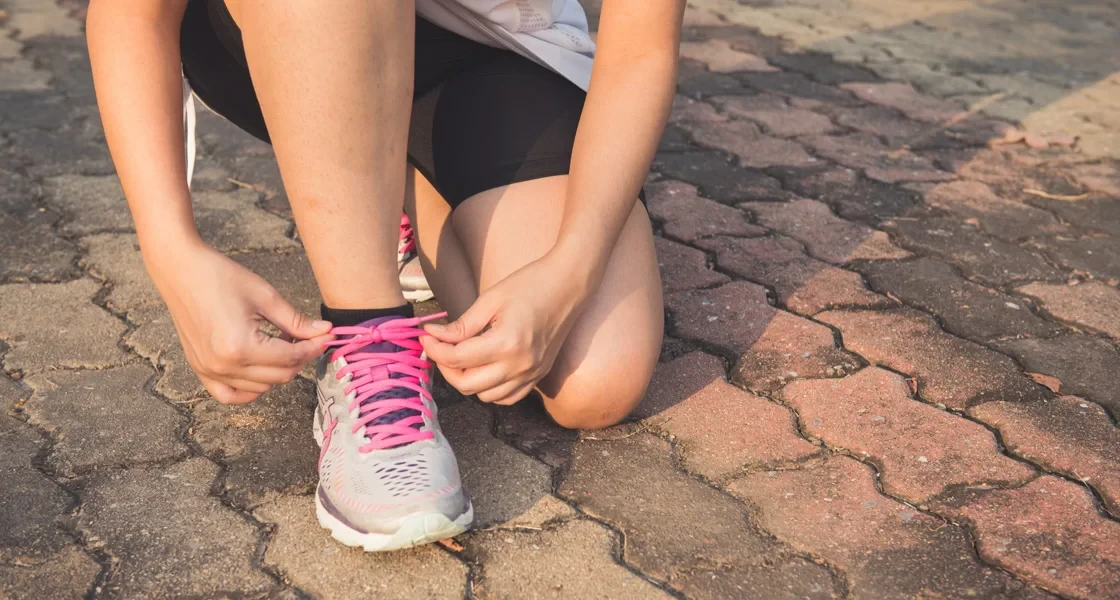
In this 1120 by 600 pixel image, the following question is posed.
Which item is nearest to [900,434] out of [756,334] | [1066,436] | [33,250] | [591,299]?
[1066,436]

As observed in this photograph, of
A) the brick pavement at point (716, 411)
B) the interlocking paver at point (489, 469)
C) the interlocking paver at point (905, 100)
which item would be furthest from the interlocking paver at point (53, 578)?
the interlocking paver at point (905, 100)

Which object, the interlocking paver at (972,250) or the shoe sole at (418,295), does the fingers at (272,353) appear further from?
the interlocking paver at (972,250)

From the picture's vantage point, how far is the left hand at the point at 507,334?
1337mm

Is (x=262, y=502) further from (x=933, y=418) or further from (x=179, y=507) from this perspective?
(x=933, y=418)

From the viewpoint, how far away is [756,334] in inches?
74.3

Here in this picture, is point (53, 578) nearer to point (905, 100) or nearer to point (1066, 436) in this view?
point (1066, 436)

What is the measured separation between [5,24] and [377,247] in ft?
9.90

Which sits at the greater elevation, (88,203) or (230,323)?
(230,323)

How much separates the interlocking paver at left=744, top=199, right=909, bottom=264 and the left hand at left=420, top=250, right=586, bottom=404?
3.12ft

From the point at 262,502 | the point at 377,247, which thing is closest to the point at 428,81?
the point at 377,247

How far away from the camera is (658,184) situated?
2568mm

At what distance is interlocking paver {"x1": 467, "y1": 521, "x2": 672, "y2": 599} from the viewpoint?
4.17 feet

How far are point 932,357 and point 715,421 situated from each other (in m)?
0.43

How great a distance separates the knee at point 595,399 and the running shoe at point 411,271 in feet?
1.61
